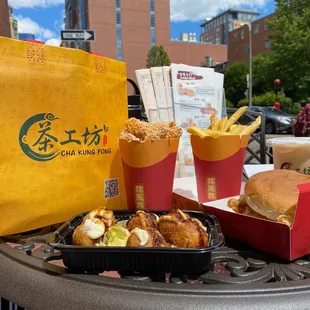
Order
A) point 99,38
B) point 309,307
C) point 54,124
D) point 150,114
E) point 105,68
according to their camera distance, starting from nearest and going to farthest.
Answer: point 309,307, point 54,124, point 105,68, point 150,114, point 99,38

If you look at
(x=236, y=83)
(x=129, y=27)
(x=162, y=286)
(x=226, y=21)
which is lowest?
(x=162, y=286)

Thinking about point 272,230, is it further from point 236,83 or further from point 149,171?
point 236,83

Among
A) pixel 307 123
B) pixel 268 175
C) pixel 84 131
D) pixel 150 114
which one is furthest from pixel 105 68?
pixel 307 123

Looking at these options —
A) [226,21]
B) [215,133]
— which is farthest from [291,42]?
[226,21]

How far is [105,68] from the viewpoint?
38.4 inches

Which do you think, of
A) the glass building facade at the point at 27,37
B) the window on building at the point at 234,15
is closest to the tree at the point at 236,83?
the glass building facade at the point at 27,37

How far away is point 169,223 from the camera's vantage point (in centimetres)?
76

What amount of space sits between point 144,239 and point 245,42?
52681 mm

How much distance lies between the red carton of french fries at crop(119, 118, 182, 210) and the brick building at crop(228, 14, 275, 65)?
4712 cm

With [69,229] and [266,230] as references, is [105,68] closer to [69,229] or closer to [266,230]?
[69,229]

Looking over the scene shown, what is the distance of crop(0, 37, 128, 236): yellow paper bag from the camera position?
80 centimetres

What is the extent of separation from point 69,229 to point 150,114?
2.19 ft

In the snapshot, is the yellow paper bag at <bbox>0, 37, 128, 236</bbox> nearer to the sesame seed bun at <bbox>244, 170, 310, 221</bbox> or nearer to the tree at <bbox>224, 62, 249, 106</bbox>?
the sesame seed bun at <bbox>244, 170, 310, 221</bbox>

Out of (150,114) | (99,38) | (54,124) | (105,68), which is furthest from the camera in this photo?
(99,38)
